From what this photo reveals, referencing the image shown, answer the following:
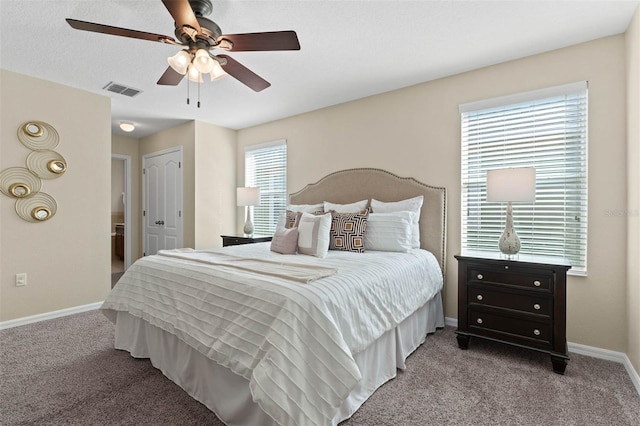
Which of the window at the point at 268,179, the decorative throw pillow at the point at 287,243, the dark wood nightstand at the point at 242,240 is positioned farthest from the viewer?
the window at the point at 268,179

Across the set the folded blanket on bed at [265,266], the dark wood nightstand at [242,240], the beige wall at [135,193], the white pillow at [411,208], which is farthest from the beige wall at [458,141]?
the beige wall at [135,193]

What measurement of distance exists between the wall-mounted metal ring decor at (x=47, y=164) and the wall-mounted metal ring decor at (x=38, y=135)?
7cm

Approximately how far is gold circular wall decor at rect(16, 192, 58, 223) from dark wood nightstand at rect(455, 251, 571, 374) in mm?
4190

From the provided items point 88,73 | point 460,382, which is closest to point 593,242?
point 460,382

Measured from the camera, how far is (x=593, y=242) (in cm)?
252

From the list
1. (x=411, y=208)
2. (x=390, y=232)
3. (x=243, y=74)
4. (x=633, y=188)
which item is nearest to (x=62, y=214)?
(x=243, y=74)

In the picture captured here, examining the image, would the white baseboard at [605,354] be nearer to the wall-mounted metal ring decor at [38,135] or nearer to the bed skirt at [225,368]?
the bed skirt at [225,368]

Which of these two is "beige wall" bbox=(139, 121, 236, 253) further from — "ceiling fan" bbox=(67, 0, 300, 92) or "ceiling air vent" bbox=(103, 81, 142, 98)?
"ceiling fan" bbox=(67, 0, 300, 92)

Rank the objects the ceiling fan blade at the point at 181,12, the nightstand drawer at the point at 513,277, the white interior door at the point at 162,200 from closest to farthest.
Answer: the ceiling fan blade at the point at 181,12
the nightstand drawer at the point at 513,277
the white interior door at the point at 162,200

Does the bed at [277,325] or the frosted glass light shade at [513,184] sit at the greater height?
Result: the frosted glass light shade at [513,184]

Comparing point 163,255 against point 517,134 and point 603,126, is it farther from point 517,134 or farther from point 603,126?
point 603,126

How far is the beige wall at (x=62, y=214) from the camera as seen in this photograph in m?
3.17

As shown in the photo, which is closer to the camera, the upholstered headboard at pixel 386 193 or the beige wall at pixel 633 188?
the beige wall at pixel 633 188

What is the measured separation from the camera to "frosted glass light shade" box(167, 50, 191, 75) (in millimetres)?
2004
